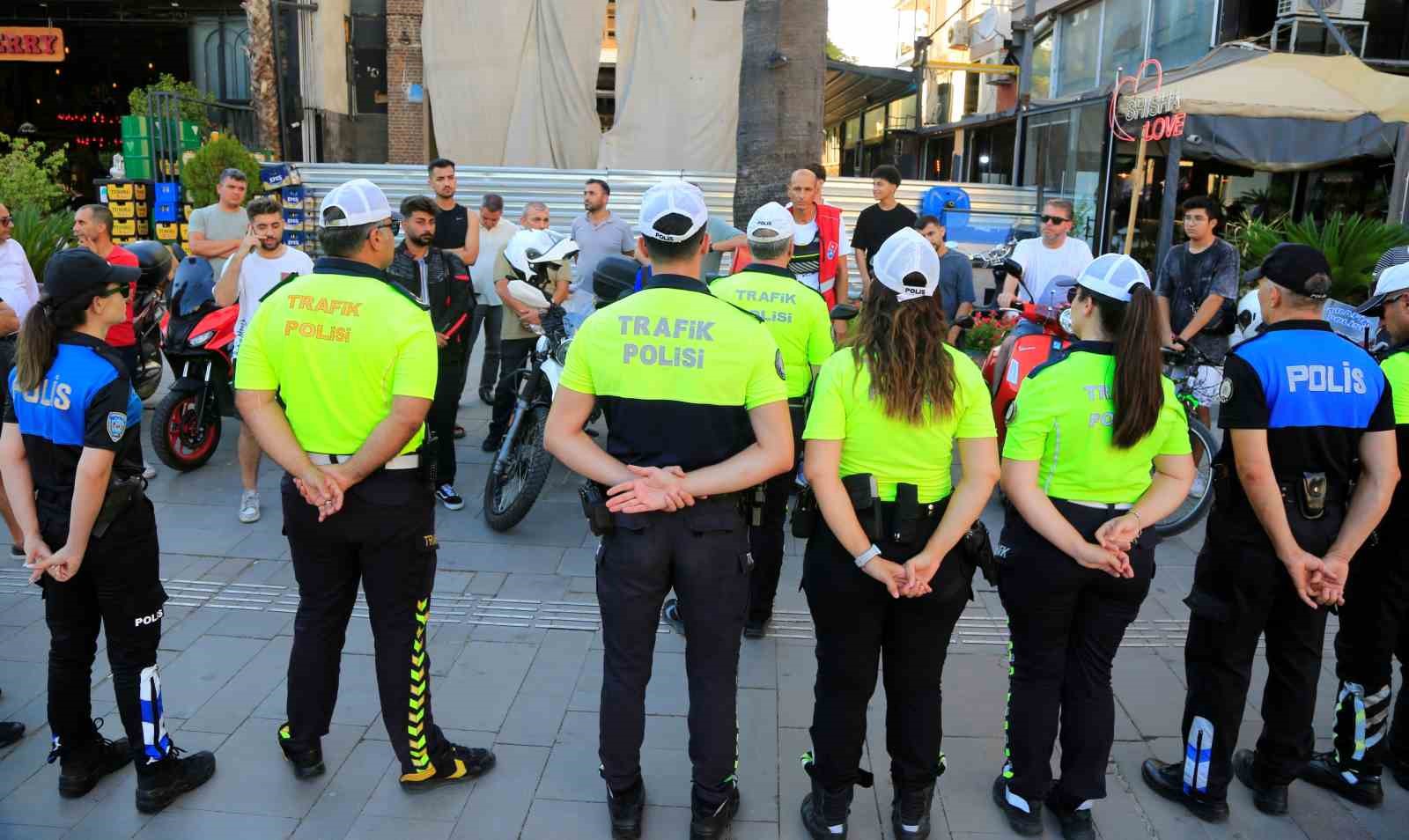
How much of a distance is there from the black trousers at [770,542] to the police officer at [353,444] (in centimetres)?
171

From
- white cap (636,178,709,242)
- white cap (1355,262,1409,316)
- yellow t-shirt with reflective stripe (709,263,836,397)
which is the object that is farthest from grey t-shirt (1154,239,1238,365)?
white cap (636,178,709,242)

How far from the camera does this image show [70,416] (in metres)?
3.07

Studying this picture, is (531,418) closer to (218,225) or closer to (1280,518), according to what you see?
(218,225)

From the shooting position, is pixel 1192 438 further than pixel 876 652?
Yes

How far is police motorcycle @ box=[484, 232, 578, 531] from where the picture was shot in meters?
5.88

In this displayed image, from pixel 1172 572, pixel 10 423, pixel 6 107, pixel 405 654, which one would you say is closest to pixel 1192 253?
pixel 1172 572

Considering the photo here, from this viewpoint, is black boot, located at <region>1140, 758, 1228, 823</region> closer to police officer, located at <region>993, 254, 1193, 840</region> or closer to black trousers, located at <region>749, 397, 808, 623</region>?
police officer, located at <region>993, 254, 1193, 840</region>

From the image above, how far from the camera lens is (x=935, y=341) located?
2.95 meters

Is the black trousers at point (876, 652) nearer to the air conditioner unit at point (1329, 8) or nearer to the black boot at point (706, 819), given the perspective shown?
the black boot at point (706, 819)

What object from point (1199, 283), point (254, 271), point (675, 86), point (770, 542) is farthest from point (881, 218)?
point (675, 86)

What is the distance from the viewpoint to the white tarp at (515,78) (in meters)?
16.9

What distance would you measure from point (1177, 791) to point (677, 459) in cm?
214

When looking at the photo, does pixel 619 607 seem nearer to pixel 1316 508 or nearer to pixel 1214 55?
pixel 1316 508

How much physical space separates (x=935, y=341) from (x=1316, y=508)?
1415 millimetres
